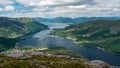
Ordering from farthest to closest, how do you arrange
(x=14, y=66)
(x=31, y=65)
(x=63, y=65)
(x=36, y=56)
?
(x=36, y=56)
(x=63, y=65)
(x=31, y=65)
(x=14, y=66)

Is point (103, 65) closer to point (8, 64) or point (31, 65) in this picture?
point (31, 65)

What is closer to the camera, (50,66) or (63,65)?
(50,66)

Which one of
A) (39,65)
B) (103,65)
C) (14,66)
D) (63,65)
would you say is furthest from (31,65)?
(103,65)

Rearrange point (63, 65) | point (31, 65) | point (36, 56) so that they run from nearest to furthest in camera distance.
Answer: point (31, 65) < point (63, 65) < point (36, 56)

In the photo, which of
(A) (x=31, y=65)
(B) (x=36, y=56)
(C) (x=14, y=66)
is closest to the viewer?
(C) (x=14, y=66)

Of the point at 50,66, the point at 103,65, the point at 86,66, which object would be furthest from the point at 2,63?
the point at 103,65

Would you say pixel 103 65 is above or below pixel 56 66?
below

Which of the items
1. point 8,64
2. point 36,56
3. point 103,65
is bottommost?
point 103,65

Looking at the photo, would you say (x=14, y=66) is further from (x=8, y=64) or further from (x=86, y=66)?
(x=86, y=66)

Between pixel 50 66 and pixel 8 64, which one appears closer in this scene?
pixel 8 64
